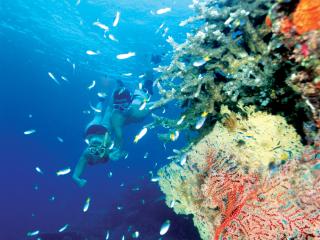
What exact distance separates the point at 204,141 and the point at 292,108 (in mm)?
1416

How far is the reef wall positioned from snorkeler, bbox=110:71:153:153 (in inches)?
251

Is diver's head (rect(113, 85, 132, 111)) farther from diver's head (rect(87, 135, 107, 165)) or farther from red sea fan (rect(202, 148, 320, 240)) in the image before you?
red sea fan (rect(202, 148, 320, 240))

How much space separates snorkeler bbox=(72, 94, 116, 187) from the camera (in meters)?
11.8

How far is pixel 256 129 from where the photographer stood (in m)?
3.87

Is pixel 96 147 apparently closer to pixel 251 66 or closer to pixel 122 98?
pixel 122 98

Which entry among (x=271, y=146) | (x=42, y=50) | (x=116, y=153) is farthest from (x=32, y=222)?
(x=271, y=146)

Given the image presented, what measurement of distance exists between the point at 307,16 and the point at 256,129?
1597 millimetres

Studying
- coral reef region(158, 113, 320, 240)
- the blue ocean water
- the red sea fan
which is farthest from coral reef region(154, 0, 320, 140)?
the blue ocean water

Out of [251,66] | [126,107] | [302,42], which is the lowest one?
[126,107]

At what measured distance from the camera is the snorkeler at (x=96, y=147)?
11781 millimetres

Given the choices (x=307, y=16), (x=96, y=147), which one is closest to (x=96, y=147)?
(x=96, y=147)

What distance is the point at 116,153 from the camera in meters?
11.4

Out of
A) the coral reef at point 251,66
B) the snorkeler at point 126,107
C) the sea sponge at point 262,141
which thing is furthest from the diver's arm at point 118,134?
the sea sponge at point 262,141

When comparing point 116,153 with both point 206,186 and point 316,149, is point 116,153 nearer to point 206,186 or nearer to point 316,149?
point 206,186
